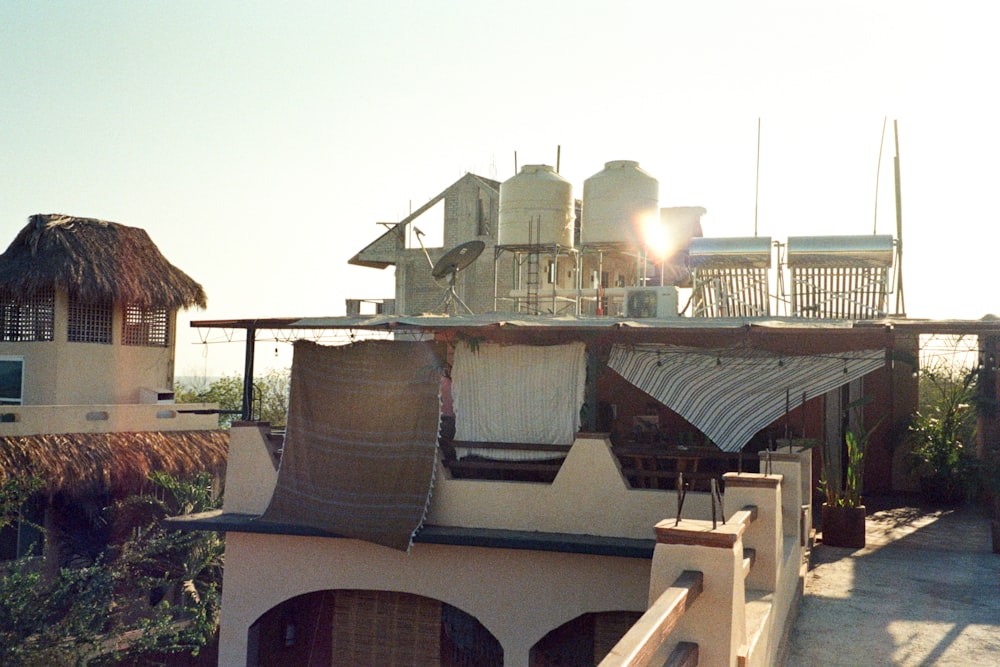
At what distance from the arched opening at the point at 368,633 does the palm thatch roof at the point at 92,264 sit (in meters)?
11.2

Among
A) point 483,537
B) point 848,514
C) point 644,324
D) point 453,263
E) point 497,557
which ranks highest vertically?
point 453,263

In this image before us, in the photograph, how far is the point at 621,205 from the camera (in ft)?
41.2

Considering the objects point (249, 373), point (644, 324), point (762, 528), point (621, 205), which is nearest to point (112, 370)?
point (249, 373)

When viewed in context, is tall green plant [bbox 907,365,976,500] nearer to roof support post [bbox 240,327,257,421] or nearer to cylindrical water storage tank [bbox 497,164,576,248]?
cylindrical water storage tank [bbox 497,164,576,248]

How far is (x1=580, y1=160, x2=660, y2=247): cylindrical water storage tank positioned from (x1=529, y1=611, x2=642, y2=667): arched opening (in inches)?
202

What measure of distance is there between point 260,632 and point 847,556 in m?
5.92

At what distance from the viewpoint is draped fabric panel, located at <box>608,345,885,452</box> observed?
9.30m

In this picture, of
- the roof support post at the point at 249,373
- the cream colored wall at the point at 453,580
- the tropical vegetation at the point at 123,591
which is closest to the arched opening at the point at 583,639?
the cream colored wall at the point at 453,580

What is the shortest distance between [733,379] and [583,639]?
292 centimetres

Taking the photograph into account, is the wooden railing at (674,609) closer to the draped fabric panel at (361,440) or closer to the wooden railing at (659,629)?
the wooden railing at (659,629)

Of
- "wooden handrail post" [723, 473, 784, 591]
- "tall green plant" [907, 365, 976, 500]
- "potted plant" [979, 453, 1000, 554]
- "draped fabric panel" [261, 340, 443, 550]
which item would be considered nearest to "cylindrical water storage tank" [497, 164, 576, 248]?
"draped fabric panel" [261, 340, 443, 550]

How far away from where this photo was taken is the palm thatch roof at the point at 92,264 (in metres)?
18.8

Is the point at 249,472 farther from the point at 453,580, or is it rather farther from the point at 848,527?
the point at 848,527

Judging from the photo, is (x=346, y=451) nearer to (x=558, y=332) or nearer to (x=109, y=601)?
(x=558, y=332)
